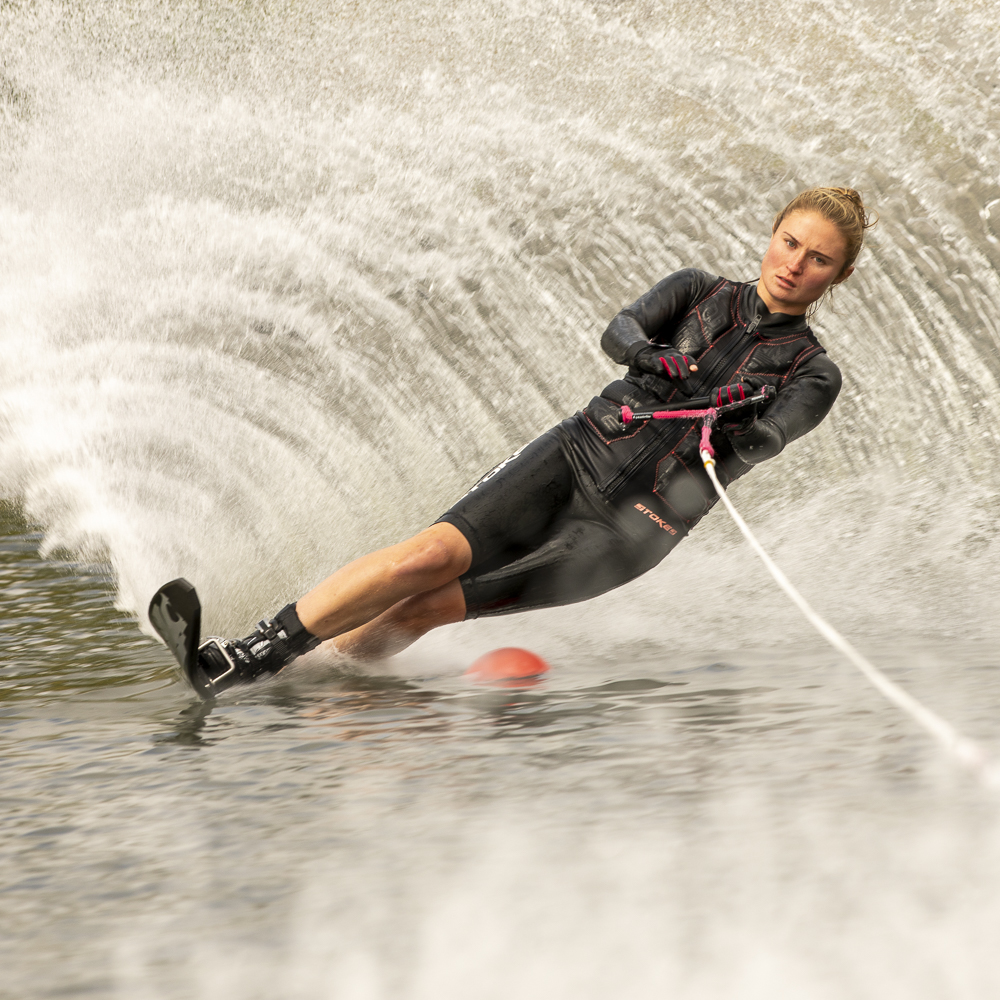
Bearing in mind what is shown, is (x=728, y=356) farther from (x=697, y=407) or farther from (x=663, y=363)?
(x=663, y=363)

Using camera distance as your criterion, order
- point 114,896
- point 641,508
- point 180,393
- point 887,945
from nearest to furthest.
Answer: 1. point 887,945
2. point 114,896
3. point 641,508
4. point 180,393

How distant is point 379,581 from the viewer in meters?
3.45

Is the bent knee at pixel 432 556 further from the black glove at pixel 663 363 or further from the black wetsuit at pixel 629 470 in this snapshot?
the black glove at pixel 663 363

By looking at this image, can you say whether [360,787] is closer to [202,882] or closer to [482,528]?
[202,882]

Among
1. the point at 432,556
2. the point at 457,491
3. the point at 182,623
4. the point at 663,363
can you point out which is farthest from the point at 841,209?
the point at 457,491

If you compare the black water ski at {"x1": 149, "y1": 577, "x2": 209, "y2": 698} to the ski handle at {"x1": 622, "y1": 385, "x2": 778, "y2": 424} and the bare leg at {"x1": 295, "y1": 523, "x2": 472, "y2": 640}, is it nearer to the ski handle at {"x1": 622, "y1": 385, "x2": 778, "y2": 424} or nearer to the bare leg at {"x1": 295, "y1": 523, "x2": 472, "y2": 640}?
the bare leg at {"x1": 295, "y1": 523, "x2": 472, "y2": 640}

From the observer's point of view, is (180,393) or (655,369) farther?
(180,393)

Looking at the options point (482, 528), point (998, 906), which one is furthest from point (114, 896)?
point (482, 528)

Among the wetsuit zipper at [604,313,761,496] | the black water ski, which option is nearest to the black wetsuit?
the wetsuit zipper at [604,313,761,496]

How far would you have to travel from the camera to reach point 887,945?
1649mm

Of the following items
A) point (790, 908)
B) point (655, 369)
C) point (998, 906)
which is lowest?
point (998, 906)

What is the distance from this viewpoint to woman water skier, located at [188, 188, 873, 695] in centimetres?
347

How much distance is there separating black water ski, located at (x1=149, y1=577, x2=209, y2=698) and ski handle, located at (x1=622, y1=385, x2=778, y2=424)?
4.48ft

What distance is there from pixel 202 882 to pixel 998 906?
4.10 ft
